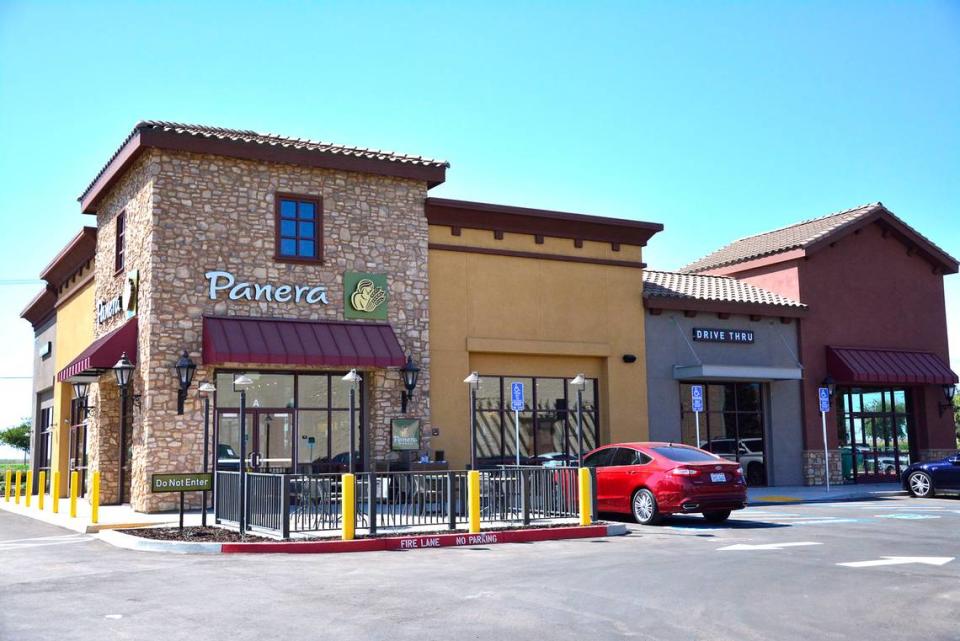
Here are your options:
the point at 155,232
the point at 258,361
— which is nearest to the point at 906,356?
the point at 258,361

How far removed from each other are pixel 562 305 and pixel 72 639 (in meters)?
19.5

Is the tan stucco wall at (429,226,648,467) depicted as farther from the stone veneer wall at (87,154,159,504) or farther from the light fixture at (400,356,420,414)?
the stone veneer wall at (87,154,159,504)

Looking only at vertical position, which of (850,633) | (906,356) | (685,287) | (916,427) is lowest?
(850,633)

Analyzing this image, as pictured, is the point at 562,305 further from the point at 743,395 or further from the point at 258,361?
the point at 258,361

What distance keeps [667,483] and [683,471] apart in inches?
14.0

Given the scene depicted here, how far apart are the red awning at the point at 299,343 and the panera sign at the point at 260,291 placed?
0.50 m

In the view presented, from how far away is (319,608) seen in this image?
29.6ft

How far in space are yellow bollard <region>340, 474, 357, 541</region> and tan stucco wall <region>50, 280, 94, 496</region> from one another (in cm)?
1519

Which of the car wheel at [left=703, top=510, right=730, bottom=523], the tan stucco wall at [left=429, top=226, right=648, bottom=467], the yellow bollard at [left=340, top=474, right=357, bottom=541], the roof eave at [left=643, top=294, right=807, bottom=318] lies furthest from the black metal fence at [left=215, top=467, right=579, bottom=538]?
the roof eave at [left=643, top=294, right=807, bottom=318]

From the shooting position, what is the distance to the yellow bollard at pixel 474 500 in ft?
50.5

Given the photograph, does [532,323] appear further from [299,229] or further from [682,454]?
[682,454]

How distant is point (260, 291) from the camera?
72.4ft

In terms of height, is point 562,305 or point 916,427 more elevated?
point 562,305

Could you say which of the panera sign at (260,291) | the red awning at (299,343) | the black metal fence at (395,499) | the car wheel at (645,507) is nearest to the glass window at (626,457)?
the car wheel at (645,507)
